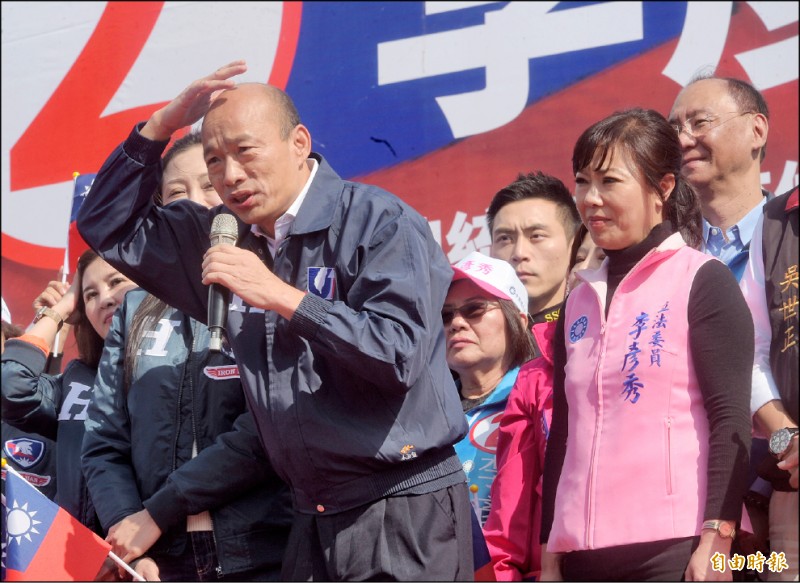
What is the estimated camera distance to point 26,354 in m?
3.22

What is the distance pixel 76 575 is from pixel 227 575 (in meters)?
0.35

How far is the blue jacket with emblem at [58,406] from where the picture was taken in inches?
120

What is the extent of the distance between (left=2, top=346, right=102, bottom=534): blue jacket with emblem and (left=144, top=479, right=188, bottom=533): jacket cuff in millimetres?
430

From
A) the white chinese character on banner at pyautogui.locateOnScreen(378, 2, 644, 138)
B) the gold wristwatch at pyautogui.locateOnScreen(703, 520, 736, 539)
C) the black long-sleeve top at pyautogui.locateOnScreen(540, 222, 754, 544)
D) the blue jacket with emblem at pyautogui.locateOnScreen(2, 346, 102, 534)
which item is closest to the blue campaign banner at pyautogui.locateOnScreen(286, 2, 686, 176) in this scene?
the white chinese character on banner at pyautogui.locateOnScreen(378, 2, 644, 138)

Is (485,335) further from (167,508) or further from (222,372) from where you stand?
(167,508)

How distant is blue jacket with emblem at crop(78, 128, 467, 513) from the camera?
2.16 metres

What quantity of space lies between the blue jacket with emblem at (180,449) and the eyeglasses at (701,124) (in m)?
1.37

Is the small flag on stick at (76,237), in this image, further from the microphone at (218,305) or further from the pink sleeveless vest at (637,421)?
the pink sleeveless vest at (637,421)

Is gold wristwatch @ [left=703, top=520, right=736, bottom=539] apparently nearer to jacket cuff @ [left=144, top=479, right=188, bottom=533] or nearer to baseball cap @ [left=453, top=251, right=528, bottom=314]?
baseball cap @ [left=453, top=251, right=528, bottom=314]

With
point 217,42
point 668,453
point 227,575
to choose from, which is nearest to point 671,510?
point 668,453

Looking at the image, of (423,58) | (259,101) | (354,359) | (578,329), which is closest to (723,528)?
(578,329)

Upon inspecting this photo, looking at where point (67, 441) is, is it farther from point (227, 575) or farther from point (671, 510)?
point (671, 510)

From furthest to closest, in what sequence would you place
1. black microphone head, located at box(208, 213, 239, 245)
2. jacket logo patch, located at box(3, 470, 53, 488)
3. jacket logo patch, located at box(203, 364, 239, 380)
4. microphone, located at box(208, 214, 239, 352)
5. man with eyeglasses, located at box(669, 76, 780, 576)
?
jacket logo patch, located at box(3, 470, 53, 488), man with eyeglasses, located at box(669, 76, 780, 576), jacket logo patch, located at box(203, 364, 239, 380), black microphone head, located at box(208, 213, 239, 245), microphone, located at box(208, 214, 239, 352)

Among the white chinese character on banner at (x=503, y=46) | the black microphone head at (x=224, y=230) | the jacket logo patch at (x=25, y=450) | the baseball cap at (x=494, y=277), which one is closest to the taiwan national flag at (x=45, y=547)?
the black microphone head at (x=224, y=230)
